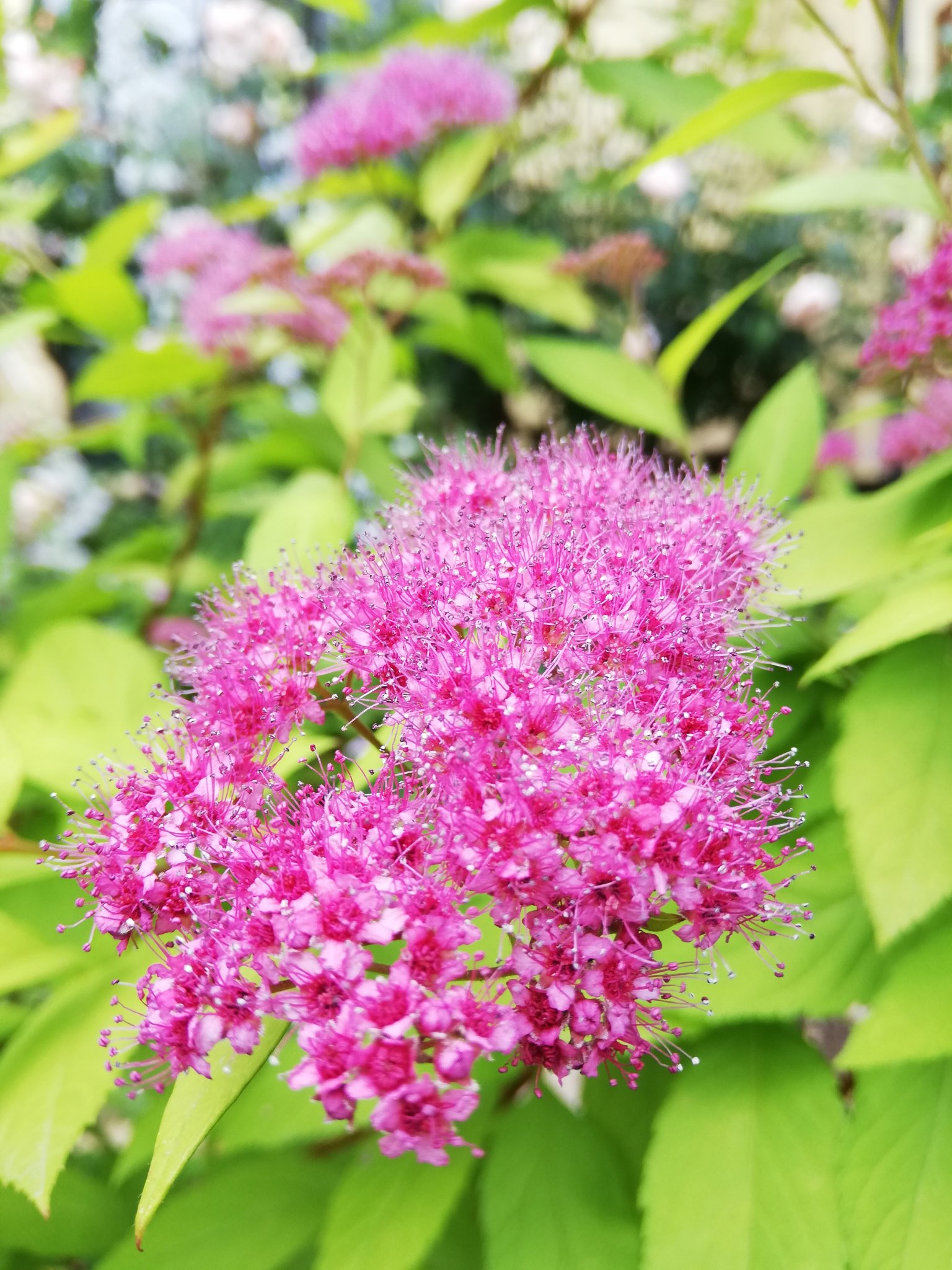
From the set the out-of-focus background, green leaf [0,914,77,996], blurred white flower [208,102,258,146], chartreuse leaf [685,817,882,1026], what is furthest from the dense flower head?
blurred white flower [208,102,258,146]

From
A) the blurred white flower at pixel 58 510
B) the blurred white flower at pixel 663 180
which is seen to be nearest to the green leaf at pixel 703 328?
the blurred white flower at pixel 58 510

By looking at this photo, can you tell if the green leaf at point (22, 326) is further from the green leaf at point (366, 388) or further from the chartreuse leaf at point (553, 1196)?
the chartreuse leaf at point (553, 1196)

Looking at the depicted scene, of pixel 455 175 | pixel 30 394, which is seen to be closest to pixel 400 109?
pixel 455 175

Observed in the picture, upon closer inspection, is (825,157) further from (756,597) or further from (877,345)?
(756,597)

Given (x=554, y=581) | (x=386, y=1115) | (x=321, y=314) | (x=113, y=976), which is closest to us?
(x=386, y=1115)

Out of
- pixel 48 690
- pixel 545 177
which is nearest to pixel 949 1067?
pixel 48 690

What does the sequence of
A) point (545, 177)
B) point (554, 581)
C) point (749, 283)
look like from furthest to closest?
1. point (545, 177)
2. point (749, 283)
3. point (554, 581)
